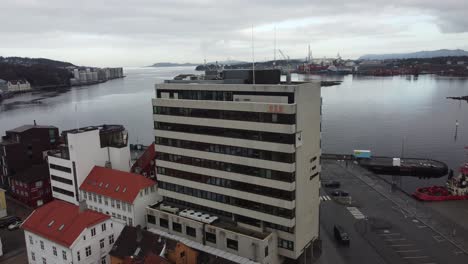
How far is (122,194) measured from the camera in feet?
168

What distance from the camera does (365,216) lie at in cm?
5731

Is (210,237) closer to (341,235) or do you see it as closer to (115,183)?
(115,183)

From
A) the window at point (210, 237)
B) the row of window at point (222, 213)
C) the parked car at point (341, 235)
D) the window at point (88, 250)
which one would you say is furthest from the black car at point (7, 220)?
the parked car at point (341, 235)

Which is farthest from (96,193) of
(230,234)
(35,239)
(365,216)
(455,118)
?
(455,118)

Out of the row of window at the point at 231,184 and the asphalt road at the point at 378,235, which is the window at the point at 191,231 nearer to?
the row of window at the point at 231,184

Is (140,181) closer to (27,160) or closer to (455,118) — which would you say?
(27,160)

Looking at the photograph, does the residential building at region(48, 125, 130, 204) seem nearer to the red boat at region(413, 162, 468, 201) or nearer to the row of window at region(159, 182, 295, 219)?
the row of window at region(159, 182, 295, 219)

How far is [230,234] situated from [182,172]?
11.5m

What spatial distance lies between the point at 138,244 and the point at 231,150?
15.4 metres

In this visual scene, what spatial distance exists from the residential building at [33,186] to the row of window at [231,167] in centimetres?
2752

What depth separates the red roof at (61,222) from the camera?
130 ft

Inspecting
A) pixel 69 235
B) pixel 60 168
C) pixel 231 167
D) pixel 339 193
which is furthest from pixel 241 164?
pixel 60 168

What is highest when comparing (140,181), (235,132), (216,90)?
(216,90)

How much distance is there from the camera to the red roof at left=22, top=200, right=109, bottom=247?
130ft
